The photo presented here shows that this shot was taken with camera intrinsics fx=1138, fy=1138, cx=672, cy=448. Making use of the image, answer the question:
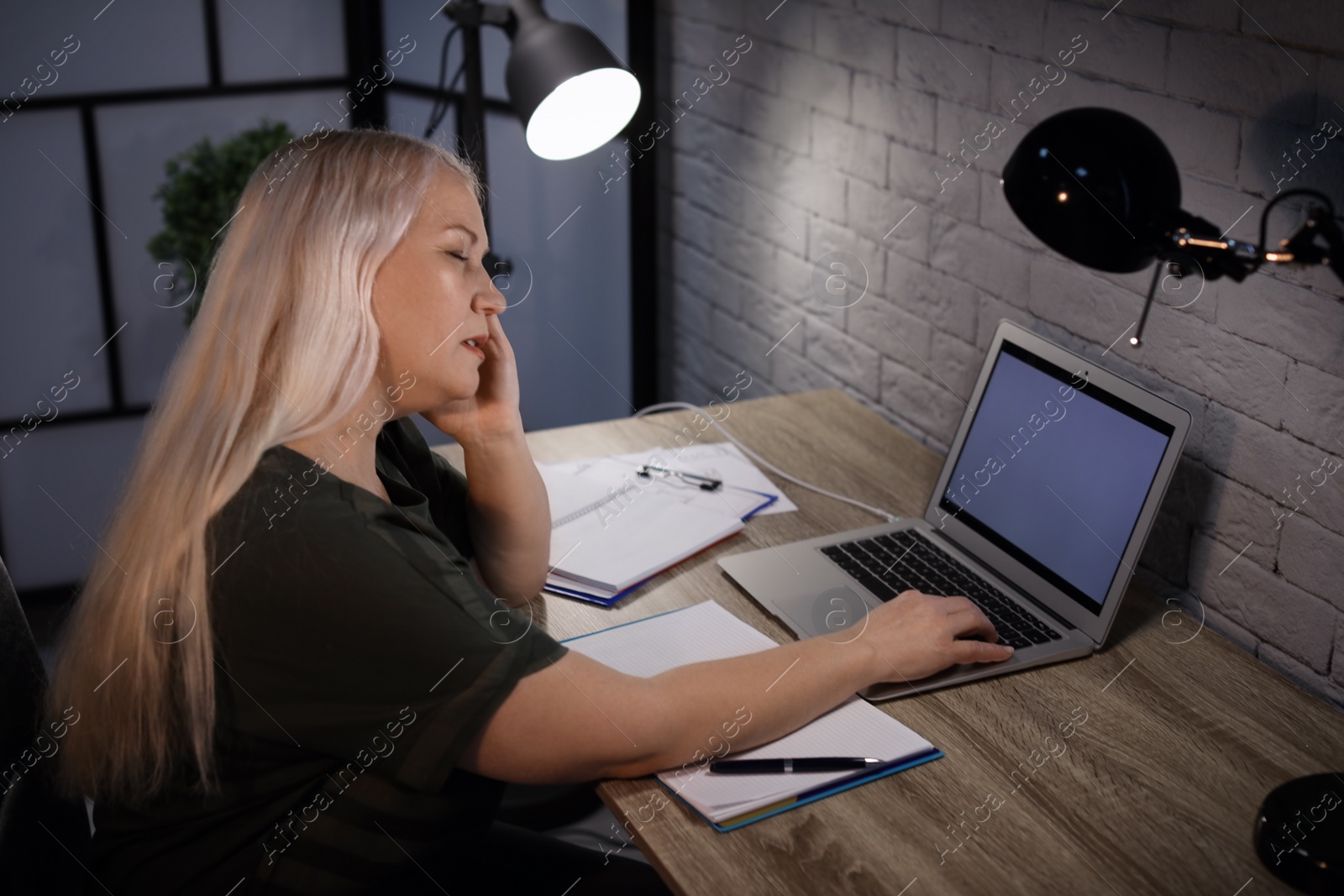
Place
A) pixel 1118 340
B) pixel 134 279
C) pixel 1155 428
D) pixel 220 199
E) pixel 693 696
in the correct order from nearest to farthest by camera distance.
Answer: pixel 693 696 → pixel 1155 428 → pixel 1118 340 → pixel 220 199 → pixel 134 279

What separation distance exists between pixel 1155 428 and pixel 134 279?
98.7 inches

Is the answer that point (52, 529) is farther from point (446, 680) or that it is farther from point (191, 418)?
point (446, 680)

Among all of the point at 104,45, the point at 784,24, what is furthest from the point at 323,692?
the point at 104,45

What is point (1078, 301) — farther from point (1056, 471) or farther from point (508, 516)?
point (508, 516)

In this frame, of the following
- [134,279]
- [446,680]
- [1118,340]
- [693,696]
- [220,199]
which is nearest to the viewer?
[446,680]

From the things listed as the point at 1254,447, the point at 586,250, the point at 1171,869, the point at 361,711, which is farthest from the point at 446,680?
the point at 586,250

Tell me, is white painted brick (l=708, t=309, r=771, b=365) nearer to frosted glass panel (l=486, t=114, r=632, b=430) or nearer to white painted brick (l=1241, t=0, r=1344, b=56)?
frosted glass panel (l=486, t=114, r=632, b=430)

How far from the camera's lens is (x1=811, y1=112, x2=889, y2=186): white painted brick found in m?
1.87

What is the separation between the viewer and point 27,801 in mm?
1065

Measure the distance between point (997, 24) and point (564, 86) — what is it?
629 mm

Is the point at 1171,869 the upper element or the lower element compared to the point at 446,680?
lower

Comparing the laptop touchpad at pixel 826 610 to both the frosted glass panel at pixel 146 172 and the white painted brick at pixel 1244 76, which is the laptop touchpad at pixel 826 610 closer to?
the white painted brick at pixel 1244 76

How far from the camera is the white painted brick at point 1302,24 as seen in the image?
110 cm

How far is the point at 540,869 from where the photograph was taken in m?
1.28
